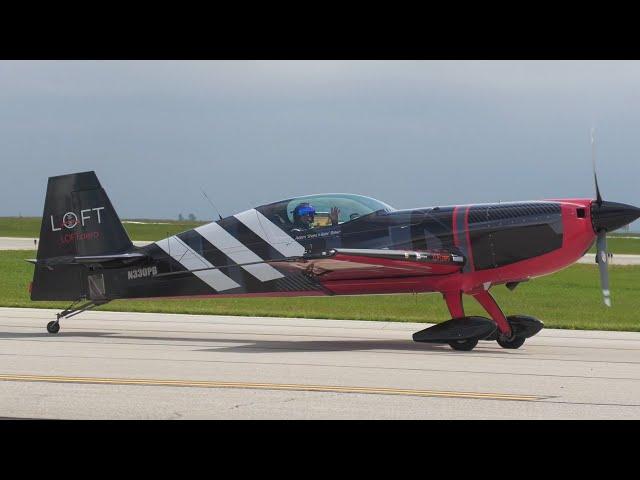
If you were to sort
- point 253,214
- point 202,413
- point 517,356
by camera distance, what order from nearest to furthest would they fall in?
1. point 202,413
2. point 517,356
3. point 253,214

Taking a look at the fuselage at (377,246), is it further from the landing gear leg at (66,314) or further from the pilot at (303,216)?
the landing gear leg at (66,314)

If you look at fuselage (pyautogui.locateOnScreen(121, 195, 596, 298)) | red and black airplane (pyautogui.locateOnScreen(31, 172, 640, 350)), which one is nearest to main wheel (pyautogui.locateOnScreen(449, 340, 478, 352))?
red and black airplane (pyautogui.locateOnScreen(31, 172, 640, 350))

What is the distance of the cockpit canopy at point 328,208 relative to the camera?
49.4 feet

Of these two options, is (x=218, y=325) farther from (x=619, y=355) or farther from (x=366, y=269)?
(x=619, y=355)

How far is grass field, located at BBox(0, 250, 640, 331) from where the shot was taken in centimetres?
2066

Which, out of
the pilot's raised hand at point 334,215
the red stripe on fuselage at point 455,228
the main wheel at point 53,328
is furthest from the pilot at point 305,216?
the main wheel at point 53,328

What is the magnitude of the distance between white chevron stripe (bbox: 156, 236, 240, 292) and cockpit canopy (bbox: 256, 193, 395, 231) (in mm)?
1413

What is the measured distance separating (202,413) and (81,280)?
9.02 meters

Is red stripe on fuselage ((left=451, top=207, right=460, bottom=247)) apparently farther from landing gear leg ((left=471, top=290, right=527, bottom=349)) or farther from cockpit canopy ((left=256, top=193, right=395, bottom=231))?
cockpit canopy ((left=256, top=193, right=395, bottom=231))

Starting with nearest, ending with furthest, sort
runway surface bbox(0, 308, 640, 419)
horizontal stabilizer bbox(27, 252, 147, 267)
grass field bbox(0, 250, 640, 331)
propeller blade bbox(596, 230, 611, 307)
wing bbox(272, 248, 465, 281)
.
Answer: runway surface bbox(0, 308, 640, 419) < wing bbox(272, 248, 465, 281) < propeller blade bbox(596, 230, 611, 307) < horizontal stabilizer bbox(27, 252, 147, 267) < grass field bbox(0, 250, 640, 331)

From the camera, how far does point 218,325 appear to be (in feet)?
60.6

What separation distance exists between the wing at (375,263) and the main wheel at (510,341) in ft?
4.30
